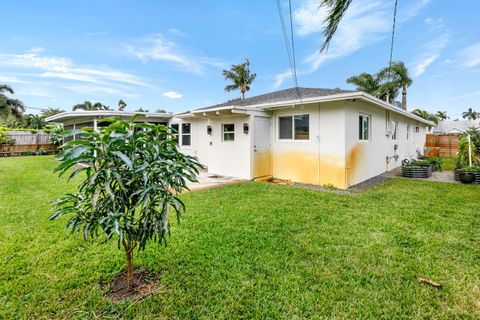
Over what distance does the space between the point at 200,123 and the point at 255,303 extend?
1053 centimetres

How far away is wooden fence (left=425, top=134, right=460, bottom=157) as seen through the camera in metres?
19.9

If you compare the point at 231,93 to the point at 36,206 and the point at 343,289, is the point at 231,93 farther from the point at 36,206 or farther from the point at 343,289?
the point at 343,289

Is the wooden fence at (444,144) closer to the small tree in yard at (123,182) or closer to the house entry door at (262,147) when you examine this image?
the house entry door at (262,147)

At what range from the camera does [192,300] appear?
2402 millimetres

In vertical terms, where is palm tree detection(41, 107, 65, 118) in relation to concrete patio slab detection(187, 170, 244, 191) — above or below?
above

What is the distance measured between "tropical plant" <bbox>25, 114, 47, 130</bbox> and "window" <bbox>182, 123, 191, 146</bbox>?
1015 inches

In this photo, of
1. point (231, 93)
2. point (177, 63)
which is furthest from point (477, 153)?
point (231, 93)

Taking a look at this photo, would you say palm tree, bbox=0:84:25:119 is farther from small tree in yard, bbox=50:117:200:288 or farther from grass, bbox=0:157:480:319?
small tree in yard, bbox=50:117:200:288

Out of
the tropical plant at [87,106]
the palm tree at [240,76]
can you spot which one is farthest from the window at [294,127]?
the tropical plant at [87,106]

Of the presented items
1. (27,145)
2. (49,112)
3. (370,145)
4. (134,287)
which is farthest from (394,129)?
(49,112)

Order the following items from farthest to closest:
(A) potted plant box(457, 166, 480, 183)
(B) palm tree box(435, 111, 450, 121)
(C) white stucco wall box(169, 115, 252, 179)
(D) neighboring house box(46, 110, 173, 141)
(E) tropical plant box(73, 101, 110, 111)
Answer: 1. (B) palm tree box(435, 111, 450, 121)
2. (E) tropical plant box(73, 101, 110, 111)
3. (D) neighboring house box(46, 110, 173, 141)
4. (C) white stucco wall box(169, 115, 252, 179)
5. (A) potted plant box(457, 166, 480, 183)

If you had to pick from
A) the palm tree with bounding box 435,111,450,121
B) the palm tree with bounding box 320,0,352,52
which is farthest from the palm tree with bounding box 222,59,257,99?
the palm tree with bounding box 435,111,450,121

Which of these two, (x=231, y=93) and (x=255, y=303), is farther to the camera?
(x=231, y=93)

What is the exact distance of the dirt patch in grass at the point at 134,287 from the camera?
98.0 inches
